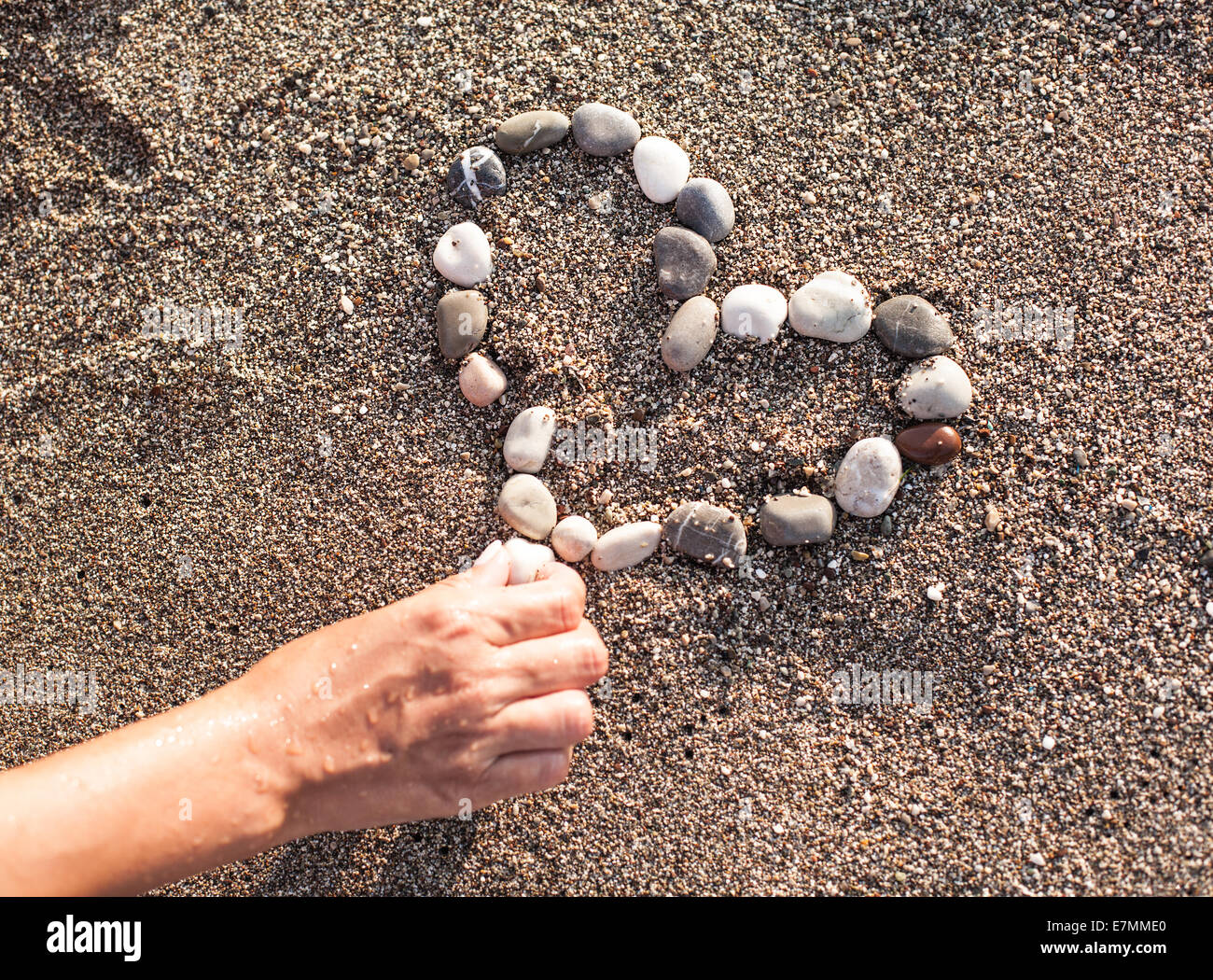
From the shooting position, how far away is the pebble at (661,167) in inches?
71.4

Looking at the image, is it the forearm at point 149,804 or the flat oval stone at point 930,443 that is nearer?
the forearm at point 149,804

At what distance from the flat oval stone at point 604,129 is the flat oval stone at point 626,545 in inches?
32.3

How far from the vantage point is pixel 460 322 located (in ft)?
5.92

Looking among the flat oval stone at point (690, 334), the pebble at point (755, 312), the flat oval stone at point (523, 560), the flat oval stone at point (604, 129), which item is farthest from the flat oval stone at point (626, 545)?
the flat oval stone at point (604, 129)

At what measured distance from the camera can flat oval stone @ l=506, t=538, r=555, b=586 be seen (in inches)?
68.7

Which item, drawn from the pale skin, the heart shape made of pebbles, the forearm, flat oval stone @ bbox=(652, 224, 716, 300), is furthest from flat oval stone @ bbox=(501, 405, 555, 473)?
the forearm

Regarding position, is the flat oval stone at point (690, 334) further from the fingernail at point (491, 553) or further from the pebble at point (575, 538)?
the fingernail at point (491, 553)

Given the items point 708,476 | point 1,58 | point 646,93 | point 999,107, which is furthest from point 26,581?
point 999,107

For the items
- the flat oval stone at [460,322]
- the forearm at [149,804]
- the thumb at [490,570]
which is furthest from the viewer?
the flat oval stone at [460,322]

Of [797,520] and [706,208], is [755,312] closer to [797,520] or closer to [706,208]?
[706,208]

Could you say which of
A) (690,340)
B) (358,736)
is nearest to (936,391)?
(690,340)

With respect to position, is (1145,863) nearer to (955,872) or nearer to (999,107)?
(955,872)

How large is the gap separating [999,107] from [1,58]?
2242 millimetres

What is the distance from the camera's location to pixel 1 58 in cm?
194
